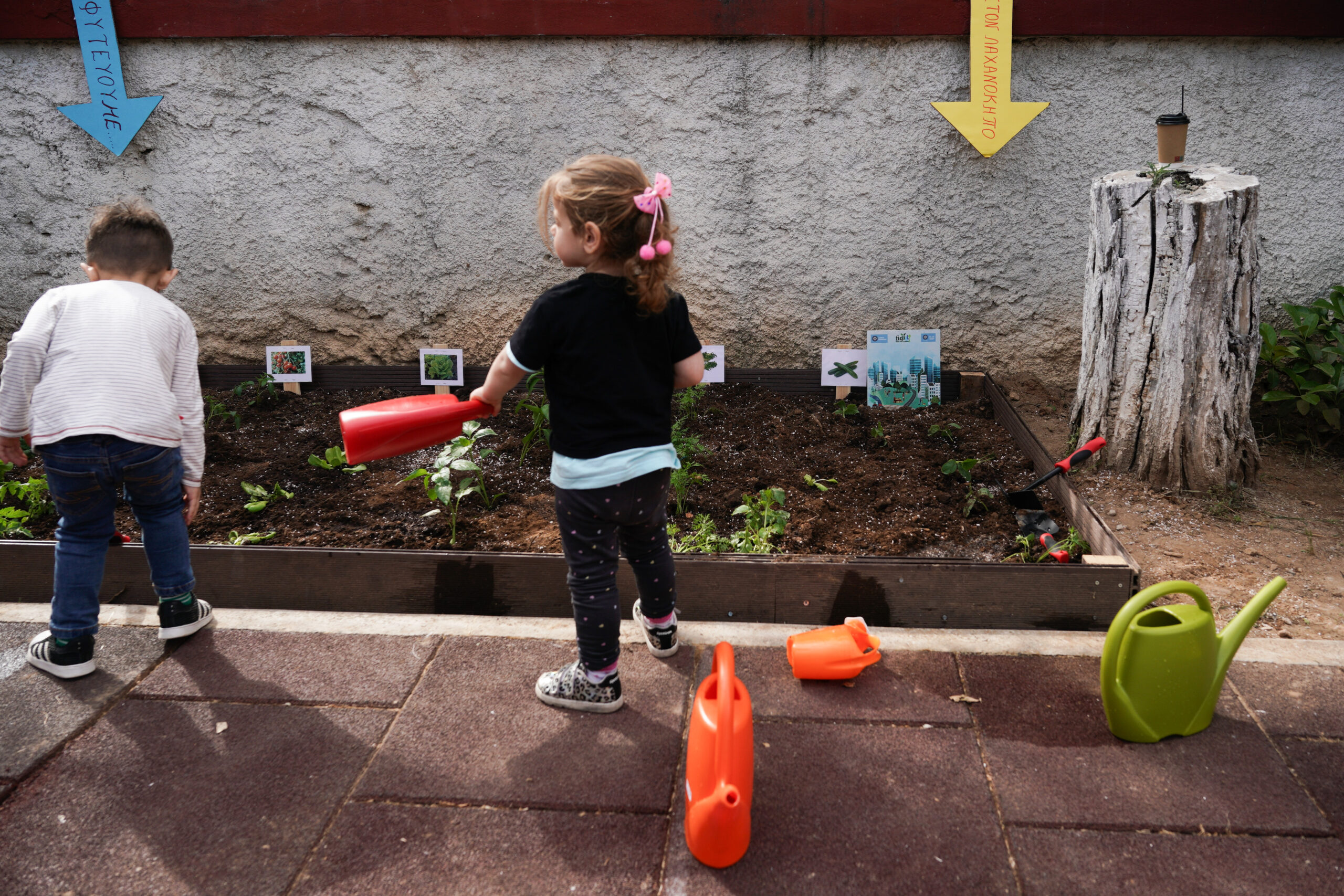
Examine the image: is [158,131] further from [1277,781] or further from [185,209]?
[1277,781]

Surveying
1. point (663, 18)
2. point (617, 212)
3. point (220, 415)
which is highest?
point (663, 18)

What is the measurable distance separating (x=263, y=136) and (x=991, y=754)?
4.20 meters

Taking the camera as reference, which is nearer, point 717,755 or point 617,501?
point 717,755

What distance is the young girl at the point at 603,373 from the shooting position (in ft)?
6.48

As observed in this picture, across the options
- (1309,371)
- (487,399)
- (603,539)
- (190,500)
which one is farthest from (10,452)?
(1309,371)

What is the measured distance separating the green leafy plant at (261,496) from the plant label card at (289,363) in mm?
1172

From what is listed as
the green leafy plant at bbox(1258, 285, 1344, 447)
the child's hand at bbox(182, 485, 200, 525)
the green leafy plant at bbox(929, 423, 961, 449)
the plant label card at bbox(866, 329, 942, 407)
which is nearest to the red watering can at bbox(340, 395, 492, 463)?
the child's hand at bbox(182, 485, 200, 525)

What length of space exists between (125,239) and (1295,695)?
10.9 feet

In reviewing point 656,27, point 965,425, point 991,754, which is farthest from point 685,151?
point 991,754

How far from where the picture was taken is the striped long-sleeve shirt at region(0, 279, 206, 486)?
2.26 meters

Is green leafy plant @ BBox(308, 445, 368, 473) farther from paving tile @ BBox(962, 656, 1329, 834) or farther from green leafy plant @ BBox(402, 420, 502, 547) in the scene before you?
paving tile @ BBox(962, 656, 1329, 834)

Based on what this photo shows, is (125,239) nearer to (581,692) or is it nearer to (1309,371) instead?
(581,692)

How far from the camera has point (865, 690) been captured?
7.73 feet

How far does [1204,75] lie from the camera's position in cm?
400
